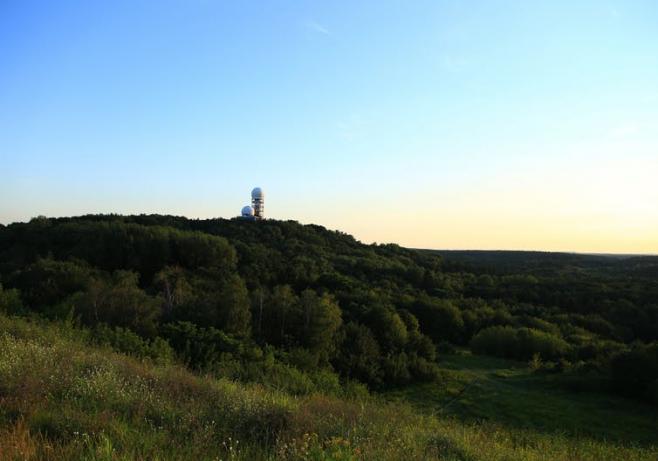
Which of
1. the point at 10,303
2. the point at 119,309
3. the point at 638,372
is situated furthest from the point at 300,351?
the point at 638,372

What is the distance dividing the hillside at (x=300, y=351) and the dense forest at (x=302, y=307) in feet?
0.42

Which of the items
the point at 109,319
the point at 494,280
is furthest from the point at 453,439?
the point at 494,280

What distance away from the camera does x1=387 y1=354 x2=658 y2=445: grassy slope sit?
16500mm

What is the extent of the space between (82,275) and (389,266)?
3605 cm

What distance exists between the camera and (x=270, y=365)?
44.7 ft

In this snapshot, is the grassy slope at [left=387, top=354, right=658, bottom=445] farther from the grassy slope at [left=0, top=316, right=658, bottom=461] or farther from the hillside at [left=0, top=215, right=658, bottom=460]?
the grassy slope at [left=0, top=316, right=658, bottom=461]

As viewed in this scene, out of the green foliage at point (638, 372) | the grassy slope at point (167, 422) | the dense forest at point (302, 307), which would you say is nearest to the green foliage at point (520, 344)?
the dense forest at point (302, 307)

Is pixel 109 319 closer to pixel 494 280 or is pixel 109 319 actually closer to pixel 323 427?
pixel 323 427

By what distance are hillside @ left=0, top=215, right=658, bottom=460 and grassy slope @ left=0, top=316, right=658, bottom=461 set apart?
0.11ft

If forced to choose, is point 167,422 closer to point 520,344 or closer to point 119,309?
point 119,309

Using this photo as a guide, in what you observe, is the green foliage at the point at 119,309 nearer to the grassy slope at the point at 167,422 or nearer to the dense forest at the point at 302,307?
the dense forest at the point at 302,307

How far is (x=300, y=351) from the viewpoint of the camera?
1777 cm

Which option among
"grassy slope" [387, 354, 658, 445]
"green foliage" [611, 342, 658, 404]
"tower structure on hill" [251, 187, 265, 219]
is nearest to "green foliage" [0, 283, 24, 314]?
"grassy slope" [387, 354, 658, 445]

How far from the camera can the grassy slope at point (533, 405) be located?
54.1 ft
